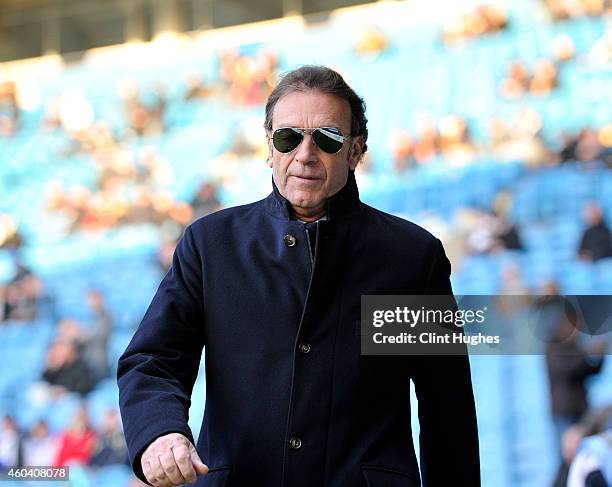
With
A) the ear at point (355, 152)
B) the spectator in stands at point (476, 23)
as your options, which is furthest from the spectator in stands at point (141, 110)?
the ear at point (355, 152)

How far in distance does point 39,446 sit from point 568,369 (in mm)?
4258

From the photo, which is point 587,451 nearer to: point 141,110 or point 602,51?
point 602,51

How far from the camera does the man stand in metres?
1.87

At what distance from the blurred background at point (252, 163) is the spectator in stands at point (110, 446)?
2 cm

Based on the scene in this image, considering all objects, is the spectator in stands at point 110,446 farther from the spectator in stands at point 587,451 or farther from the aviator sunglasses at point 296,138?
the aviator sunglasses at point 296,138

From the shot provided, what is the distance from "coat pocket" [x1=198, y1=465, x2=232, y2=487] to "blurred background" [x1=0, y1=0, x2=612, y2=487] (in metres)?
4.21

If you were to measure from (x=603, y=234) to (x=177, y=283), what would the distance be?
215 inches

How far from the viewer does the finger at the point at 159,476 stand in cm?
A: 165

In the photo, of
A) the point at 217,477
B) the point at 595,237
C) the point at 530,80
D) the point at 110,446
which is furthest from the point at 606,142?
the point at 217,477

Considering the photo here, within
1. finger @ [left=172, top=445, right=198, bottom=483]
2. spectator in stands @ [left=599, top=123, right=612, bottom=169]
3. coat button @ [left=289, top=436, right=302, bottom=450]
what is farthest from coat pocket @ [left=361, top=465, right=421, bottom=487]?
spectator in stands @ [left=599, top=123, right=612, bottom=169]

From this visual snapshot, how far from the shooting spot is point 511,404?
262 inches

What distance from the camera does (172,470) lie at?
1.64 m

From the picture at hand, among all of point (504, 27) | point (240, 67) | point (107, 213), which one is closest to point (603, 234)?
point (504, 27)

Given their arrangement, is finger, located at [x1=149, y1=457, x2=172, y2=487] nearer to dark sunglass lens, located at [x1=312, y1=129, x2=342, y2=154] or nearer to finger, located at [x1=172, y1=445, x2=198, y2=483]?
finger, located at [x1=172, y1=445, x2=198, y2=483]
